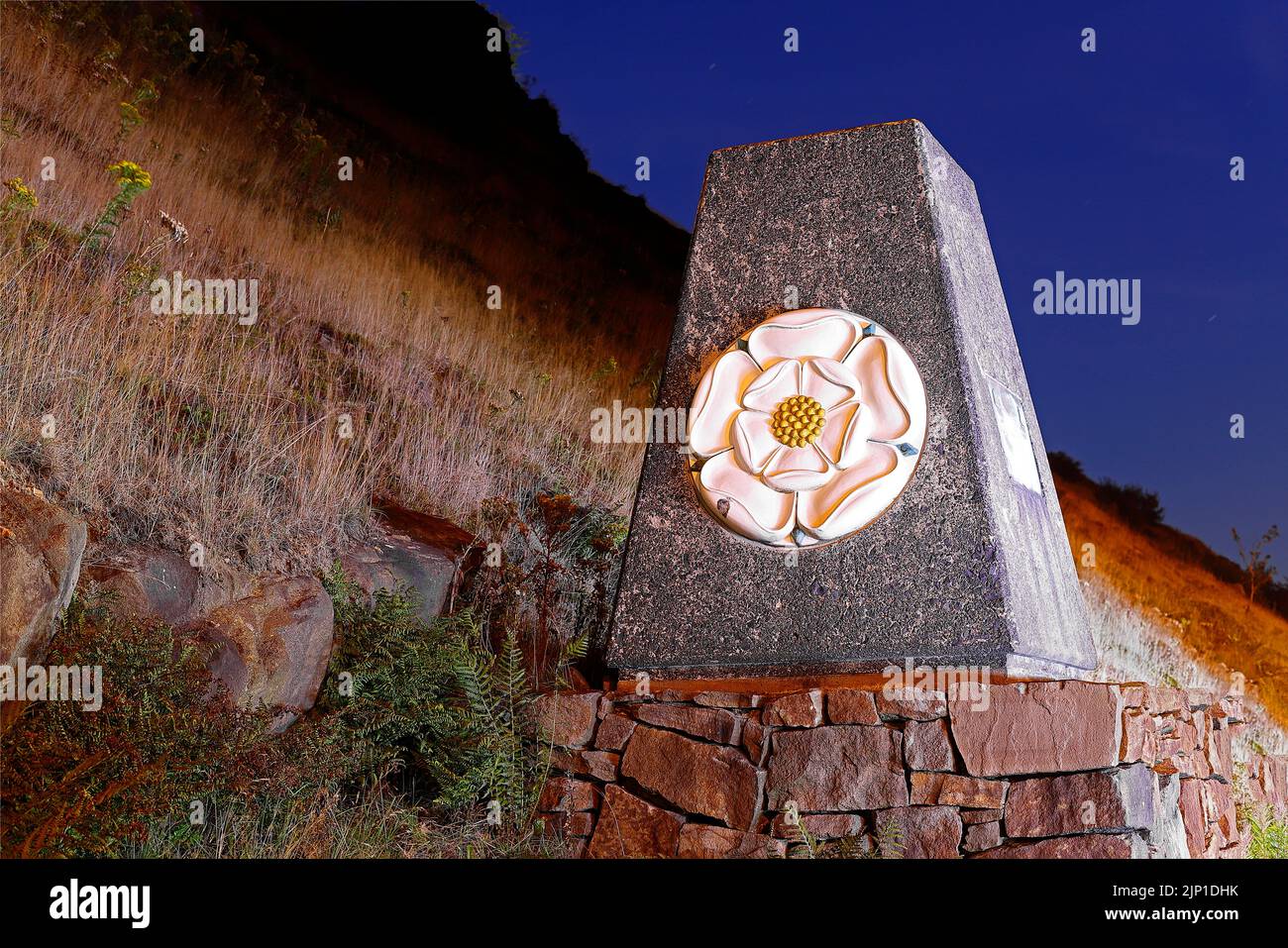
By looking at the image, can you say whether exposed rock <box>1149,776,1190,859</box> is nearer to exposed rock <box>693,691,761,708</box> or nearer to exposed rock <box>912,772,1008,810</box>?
exposed rock <box>912,772,1008,810</box>

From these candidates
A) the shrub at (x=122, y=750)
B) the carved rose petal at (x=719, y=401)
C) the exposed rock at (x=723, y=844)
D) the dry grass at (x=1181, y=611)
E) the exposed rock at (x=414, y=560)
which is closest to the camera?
the shrub at (x=122, y=750)

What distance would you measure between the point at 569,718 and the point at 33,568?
1.82 m

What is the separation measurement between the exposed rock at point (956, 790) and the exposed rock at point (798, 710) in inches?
13.9

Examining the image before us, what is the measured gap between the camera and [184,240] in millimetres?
6488

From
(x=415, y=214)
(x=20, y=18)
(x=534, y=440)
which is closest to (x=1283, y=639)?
(x=534, y=440)

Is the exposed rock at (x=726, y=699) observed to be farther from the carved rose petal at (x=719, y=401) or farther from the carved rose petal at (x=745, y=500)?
the carved rose petal at (x=719, y=401)

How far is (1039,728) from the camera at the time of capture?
3.36 meters

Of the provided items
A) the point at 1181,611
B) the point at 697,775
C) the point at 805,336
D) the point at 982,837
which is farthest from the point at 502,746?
the point at 1181,611

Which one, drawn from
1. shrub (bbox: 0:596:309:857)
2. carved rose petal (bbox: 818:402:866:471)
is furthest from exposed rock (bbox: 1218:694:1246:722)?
shrub (bbox: 0:596:309:857)

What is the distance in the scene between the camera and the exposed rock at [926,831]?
3.43 m

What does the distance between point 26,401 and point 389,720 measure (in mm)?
1791

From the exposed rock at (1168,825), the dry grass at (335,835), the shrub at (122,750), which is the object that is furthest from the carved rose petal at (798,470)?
the shrub at (122,750)

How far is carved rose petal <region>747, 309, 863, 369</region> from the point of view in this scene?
3.87 metres

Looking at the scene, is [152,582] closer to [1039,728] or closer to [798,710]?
[798,710]
